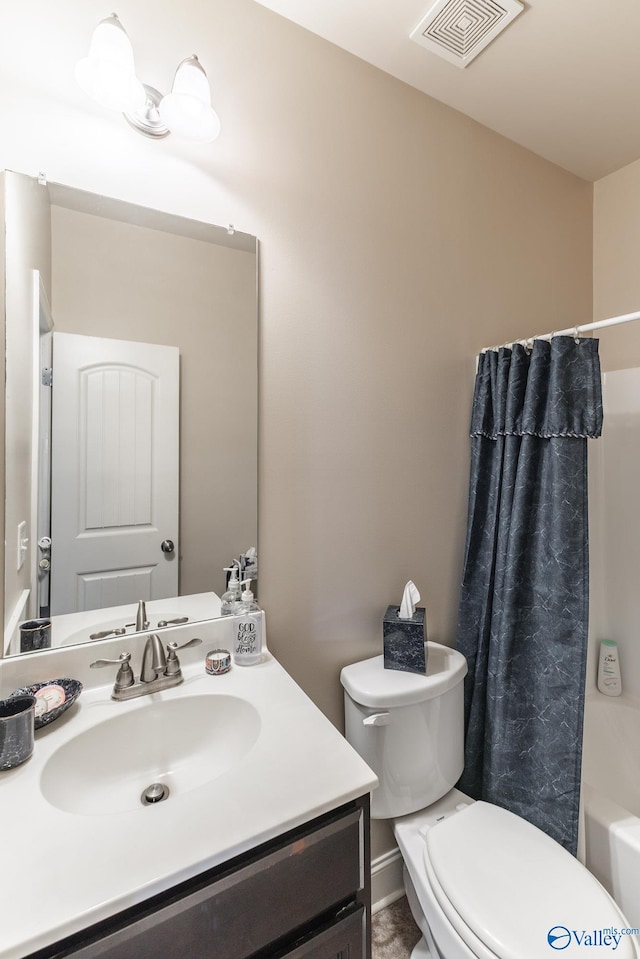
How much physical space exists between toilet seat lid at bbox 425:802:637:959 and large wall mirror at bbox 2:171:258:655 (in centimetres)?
85

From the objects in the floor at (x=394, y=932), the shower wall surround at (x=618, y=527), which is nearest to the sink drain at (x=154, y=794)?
the floor at (x=394, y=932)

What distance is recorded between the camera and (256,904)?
2.05 ft

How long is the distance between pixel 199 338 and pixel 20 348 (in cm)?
39

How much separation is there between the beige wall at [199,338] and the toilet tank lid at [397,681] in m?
0.49

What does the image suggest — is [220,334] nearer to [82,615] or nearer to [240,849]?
[82,615]

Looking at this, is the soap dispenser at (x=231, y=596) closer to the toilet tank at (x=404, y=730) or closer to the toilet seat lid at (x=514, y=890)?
the toilet tank at (x=404, y=730)

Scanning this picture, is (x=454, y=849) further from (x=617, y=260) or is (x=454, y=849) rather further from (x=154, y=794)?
(x=617, y=260)

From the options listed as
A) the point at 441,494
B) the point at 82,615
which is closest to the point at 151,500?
the point at 82,615

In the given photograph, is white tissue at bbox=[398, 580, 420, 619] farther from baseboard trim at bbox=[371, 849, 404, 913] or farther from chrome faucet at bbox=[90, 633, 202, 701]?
baseboard trim at bbox=[371, 849, 404, 913]

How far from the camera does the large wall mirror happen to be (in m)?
0.95

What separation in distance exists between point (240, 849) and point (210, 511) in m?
0.72

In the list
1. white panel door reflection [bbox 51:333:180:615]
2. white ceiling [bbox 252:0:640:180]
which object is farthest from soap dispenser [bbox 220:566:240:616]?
white ceiling [bbox 252:0:640:180]

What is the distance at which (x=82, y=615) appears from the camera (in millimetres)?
1010

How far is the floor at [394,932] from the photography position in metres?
1.25
